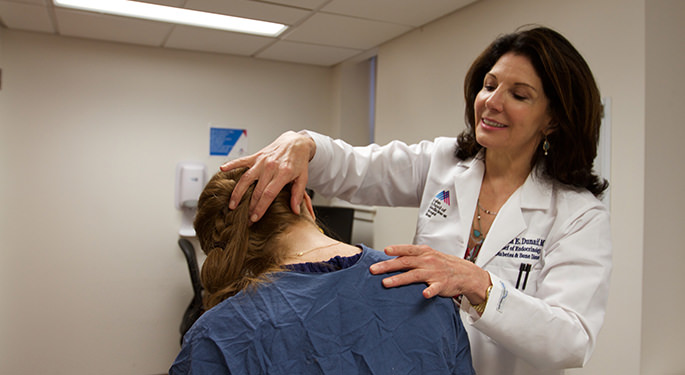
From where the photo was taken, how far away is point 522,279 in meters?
1.26

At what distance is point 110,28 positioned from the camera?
3322mm

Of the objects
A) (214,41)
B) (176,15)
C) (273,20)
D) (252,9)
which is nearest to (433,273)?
(252,9)

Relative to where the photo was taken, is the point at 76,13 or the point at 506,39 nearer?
the point at 506,39

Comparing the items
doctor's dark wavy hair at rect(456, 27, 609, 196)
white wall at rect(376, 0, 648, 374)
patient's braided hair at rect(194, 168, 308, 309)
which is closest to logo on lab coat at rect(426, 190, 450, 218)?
doctor's dark wavy hair at rect(456, 27, 609, 196)

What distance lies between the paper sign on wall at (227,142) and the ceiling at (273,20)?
2.04 ft

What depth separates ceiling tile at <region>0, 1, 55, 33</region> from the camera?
2.89 meters

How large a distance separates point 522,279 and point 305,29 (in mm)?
2453

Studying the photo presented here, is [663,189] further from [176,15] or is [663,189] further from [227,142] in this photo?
[227,142]

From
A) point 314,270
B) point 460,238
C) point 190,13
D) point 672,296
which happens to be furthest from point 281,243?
point 190,13

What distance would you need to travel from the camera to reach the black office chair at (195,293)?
351 centimetres

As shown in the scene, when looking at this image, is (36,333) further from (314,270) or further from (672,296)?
(672,296)

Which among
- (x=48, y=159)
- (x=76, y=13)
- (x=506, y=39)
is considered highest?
(x=76, y=13)

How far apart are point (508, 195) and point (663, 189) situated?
949 millimetres

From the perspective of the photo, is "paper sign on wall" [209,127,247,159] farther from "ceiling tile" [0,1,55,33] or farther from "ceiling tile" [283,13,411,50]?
"ceiling tile" [0,1,55,33]
